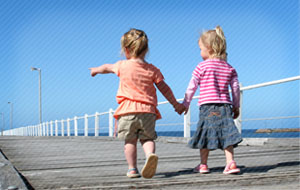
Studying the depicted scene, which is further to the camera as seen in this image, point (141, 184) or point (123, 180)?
point (123, 180)

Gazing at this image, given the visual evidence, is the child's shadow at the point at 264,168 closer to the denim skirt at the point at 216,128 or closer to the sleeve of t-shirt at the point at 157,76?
the denim skirt at the point at 216,128

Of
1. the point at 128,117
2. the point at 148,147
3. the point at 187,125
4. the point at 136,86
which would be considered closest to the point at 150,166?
the point at 148,147

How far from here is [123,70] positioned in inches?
90.3

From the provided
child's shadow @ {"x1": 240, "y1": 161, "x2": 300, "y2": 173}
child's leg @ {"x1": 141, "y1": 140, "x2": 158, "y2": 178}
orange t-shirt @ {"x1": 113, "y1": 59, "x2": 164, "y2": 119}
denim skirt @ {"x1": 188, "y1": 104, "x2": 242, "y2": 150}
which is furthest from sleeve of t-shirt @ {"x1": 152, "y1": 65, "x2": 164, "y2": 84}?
child's shadow @ {"x1": 240, "y1": 161, "x2": 300, "y2": 173}

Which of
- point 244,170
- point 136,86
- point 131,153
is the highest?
point 136,86

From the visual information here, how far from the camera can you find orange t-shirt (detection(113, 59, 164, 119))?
2236 millimetres

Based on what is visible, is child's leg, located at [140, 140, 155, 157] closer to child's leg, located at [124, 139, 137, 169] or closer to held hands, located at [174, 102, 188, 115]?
child's leg, located at [124, 139, 137, 169]

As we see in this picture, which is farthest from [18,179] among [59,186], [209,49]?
[209,49]

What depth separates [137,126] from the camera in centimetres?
225

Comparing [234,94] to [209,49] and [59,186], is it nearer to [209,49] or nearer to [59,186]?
[209,49]

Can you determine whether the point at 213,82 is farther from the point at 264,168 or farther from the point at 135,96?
the point at 264,168

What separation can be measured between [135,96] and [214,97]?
1.73 feet

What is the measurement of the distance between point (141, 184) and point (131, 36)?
905mm

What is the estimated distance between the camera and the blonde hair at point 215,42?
98.0 inches
